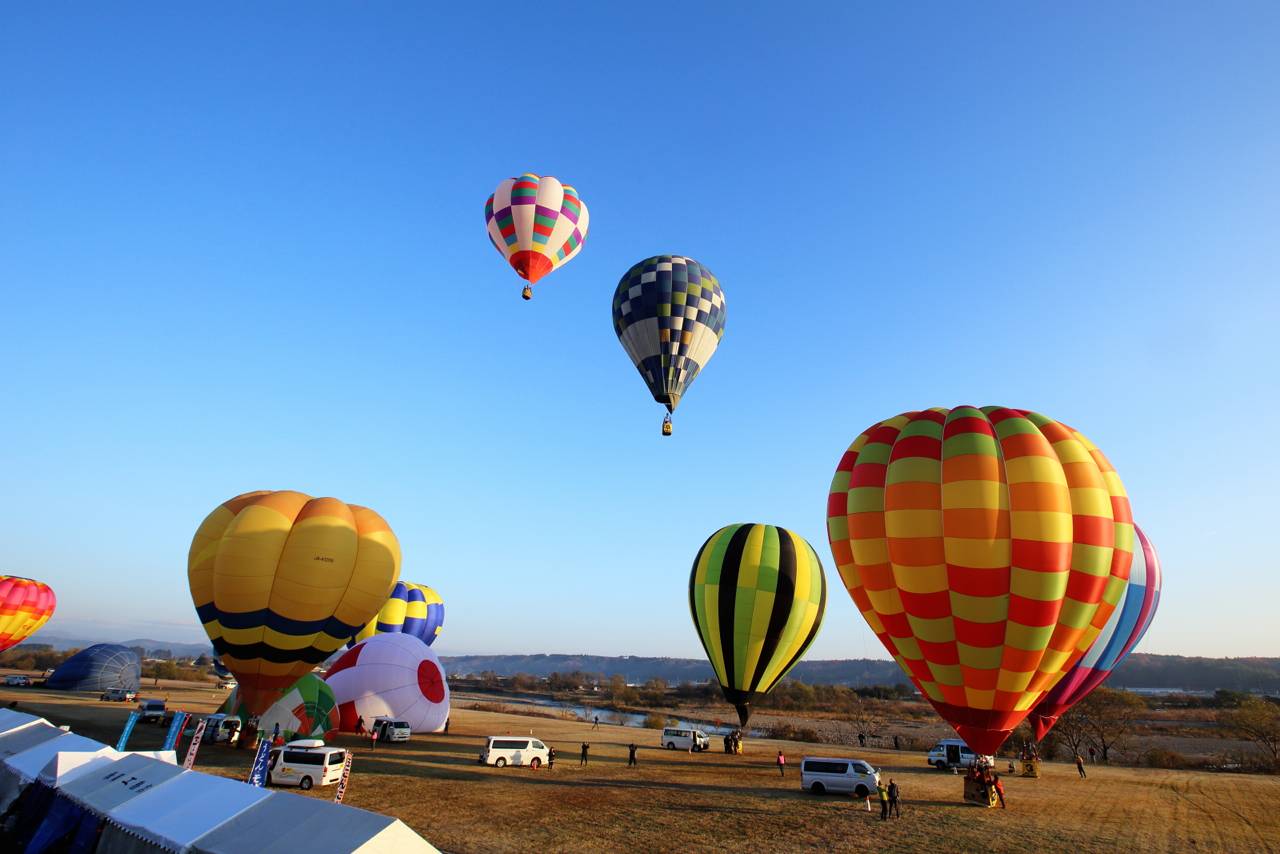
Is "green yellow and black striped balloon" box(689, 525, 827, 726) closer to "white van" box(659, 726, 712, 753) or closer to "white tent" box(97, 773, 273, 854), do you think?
"white van" box(659, 726, 712, 753)

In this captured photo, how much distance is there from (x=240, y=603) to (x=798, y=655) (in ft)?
61.5

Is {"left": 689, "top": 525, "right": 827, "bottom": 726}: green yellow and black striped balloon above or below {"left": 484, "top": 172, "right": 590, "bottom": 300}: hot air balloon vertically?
below

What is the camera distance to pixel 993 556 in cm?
1536

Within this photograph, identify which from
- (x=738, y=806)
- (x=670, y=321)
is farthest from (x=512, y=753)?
Result: (x=670, y=321)

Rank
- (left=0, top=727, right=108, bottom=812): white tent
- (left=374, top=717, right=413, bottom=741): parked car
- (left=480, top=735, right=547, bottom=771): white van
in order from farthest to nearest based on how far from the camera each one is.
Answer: (left=374, top=717, right=413, bottom=741): parked car
(left=480, top=735, right=547, bottom=771): white van
(left=0, top=727, right=108, bottom=812): white tent

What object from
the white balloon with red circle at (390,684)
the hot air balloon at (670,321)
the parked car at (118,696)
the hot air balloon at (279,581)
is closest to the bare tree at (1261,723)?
the hot air balloon at (670,321)

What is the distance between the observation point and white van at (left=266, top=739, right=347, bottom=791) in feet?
54.9

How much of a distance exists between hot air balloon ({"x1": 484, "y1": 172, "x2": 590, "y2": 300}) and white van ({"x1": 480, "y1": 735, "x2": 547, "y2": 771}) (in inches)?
656

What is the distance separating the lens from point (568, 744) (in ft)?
97.1

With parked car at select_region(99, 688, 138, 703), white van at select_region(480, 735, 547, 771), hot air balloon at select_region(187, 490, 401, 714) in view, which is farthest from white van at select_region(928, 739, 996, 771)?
parked car at select_region(99, 688, 138, 703)

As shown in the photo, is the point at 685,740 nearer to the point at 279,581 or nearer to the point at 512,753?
the point at 512,753

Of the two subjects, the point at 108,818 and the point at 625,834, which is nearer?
the point at 108,818

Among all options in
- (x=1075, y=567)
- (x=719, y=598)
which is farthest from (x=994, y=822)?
(x=719, y=598)

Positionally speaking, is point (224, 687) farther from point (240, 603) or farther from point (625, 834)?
point (625, 834)
